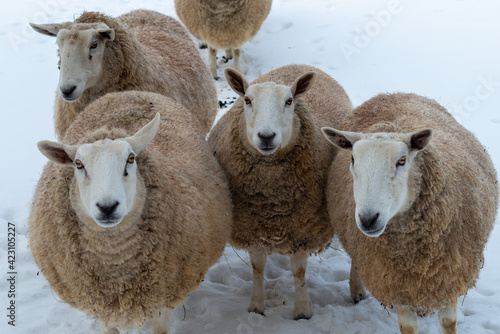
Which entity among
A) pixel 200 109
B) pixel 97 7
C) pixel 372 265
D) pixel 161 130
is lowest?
pixel 97 7

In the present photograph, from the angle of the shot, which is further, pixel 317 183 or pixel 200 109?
pixel 200 109

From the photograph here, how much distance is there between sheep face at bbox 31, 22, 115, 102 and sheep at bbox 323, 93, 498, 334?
230 centimetres

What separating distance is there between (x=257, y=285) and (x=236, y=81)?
1.76 m

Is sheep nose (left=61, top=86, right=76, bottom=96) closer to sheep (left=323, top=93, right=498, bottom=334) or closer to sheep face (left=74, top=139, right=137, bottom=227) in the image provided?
sheep face (left=74, top=139, right=137, bottom=227)

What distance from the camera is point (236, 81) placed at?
410cm

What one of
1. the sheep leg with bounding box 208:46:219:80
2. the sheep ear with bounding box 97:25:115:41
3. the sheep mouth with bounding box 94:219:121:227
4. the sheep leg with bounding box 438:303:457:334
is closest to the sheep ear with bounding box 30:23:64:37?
the sheep ear with bounding box 97:25:115:41

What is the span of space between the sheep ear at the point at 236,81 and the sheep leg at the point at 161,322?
5.75 feet

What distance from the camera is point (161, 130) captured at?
155 inches

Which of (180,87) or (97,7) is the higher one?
(180,87)

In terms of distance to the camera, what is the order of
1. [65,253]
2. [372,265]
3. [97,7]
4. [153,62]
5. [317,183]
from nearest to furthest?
[65,253] → [372,265] → [317,183] → [153,62] → [97,7]

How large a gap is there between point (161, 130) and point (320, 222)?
4.77ft

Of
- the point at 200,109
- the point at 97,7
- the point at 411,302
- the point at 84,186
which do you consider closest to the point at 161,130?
the point at 84,186

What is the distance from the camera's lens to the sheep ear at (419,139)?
2.92 metres

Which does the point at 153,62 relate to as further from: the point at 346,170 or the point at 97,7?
the point at 97,7
